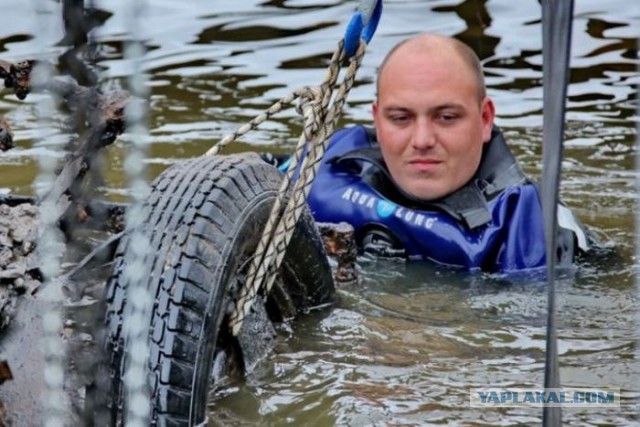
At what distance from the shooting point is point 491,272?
5.00 meters

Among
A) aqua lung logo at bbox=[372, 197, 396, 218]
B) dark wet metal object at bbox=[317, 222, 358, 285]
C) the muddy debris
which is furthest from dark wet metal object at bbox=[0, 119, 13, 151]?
aqua lung logo at bbox=[372, 197, 396, 218]

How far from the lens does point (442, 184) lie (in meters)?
5.18

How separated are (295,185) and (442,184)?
1566mm

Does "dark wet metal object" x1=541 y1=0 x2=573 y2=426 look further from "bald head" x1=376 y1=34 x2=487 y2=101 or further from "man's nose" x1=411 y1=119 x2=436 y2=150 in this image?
"bald head" x1=376 y1=34 x2=487 y2=101

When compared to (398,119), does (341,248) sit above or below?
below

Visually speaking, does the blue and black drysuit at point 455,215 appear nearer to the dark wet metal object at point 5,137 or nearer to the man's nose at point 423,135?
the man's nose at point 423,135

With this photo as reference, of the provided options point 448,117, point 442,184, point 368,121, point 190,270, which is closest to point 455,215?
point 442,184

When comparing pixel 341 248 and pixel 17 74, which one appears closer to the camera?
pixel 17 74

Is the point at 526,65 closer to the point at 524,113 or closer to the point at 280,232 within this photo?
the point at 524,113

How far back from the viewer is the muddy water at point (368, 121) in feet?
11.7

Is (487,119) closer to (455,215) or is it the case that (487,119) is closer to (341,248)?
(455,215)

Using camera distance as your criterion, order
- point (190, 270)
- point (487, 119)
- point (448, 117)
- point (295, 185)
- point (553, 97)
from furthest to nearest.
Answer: point (487, 119)
point (448, 117)
point (295, 185)
point (190, 270)
point (553, 97)

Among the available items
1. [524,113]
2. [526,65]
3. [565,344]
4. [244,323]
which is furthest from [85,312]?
[526,65]

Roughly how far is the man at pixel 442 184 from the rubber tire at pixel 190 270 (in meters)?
1.45
